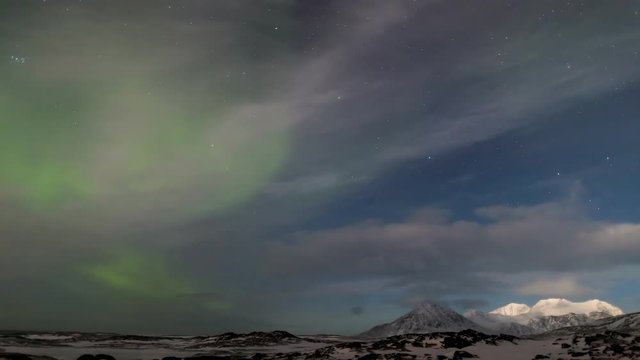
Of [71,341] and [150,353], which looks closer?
[150,353]

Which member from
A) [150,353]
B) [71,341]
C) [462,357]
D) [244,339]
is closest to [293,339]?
[244,339]

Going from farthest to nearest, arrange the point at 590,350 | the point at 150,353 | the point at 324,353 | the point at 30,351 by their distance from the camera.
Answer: the point at 150,353, the point at 30,351, the point at 324,353, the point at 590,350

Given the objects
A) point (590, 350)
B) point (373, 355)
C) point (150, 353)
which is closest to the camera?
point (590, 350)

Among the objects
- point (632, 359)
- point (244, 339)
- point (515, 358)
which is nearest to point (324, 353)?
point (515, 358)

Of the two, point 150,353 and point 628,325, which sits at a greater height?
point 628,325

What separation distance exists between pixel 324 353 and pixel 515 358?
52.4ft

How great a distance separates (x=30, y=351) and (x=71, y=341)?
60.2 feet

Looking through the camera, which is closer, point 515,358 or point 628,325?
point 515,358

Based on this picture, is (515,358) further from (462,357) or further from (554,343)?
(554,343)

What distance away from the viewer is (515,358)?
4053cm

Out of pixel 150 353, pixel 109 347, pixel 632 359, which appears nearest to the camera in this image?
pixel 632 359

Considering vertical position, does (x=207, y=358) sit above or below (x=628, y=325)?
below

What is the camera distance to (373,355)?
4297 cm

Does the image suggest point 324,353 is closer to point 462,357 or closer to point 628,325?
point 462,357
